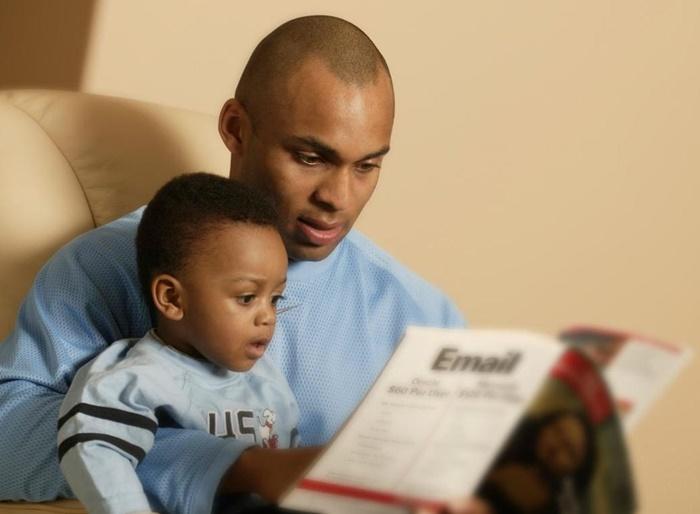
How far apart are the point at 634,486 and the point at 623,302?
1.54m

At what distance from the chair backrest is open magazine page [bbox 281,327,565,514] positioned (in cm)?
77

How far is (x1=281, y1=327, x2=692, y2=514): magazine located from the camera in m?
1.01

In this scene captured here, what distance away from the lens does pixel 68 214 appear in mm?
1865

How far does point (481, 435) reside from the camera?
3.49 ft

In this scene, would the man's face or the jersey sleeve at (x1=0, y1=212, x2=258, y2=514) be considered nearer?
the jersey sleeve at (x1=0, y1=212, x2=258, y2=514)

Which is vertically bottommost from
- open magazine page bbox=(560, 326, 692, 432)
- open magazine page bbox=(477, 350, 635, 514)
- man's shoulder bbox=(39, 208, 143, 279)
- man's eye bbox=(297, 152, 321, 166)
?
man's shoulder bbox=(39, 208, 143, 279)

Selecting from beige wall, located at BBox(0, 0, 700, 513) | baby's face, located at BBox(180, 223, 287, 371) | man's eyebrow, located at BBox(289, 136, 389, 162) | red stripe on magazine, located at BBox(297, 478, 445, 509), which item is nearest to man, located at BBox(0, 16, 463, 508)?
man's eyebrow, located at BBox(289, 136, 389, 162)

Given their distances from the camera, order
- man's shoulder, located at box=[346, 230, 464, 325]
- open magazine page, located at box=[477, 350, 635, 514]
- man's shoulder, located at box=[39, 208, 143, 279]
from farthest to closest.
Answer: man's shoulder, located at box=[346, 230, 464, 325] < man's shoulder, located at box=[39, 208, 143, 279] < open magazine page, located at box=[477, 350, 635, 514]

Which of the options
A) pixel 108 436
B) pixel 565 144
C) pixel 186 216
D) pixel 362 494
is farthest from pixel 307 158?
pixel 565 144

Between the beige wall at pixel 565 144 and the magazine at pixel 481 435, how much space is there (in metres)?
1.34

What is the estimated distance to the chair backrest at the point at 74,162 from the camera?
5.89 feet

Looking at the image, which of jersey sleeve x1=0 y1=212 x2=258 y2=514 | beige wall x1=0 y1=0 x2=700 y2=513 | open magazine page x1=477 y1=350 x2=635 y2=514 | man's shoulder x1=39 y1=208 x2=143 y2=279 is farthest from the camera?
beige wall x1=0 y1=0 x2=700 y2=513

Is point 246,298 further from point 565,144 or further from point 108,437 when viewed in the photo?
point 565,144

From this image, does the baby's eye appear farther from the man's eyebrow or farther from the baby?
the man's eyebrow
